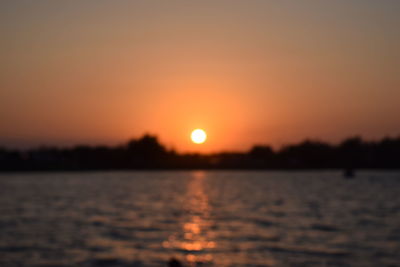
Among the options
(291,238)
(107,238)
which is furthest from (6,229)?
(291,238)

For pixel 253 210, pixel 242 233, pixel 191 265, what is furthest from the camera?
pixel 253 210

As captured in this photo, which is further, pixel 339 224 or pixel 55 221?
pixel 55 221

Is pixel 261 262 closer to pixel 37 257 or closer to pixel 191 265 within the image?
pixel 191 265

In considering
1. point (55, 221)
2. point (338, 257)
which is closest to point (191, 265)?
point (338, 257)

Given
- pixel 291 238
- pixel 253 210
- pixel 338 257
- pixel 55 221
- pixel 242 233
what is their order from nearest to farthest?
pixel 338 257
pixel 291 238
pixel 242 233
pixel 55 221
pixel 253 210

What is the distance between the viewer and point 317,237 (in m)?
37.4

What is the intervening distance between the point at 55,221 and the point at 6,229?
756cm

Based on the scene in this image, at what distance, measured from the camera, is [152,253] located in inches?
1224

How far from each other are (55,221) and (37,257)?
20.5 metres

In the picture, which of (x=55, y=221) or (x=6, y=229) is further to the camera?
(x=55, y=221)

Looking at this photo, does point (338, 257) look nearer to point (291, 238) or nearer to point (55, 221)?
point (291, 238)

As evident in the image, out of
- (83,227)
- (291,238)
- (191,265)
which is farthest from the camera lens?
(83,227)

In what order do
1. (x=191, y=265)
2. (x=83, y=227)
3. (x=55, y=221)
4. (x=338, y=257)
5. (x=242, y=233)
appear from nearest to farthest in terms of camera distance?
(x=191, y=265) < (x=338, y=257) < (x=242, y=233) < (x=83, y=227) < (x=55, y=221)

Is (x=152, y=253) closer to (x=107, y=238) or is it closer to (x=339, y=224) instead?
(x=107, y=238)
